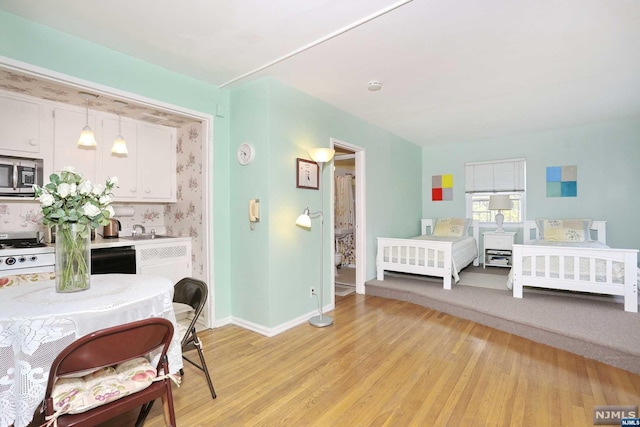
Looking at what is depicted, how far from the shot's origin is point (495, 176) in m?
5.72

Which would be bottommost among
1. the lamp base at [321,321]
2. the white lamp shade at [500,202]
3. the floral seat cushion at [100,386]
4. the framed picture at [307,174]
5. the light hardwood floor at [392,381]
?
the light hardwood floor at [392,381]

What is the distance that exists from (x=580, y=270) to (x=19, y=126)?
5.62 m

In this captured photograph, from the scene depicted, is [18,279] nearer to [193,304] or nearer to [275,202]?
[193,304]

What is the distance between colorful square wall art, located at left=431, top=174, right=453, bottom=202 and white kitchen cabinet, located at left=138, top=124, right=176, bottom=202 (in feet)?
16.0


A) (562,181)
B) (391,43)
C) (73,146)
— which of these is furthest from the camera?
(562,181)

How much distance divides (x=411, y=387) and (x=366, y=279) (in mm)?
2435

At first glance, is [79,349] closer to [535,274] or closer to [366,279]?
[366,279]

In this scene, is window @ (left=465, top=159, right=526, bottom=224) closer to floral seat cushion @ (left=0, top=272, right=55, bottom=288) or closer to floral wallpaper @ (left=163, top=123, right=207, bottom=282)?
floral wallpaper @ (left=163, top=123, right=207, bottom=282)

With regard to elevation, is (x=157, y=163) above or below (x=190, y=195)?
above

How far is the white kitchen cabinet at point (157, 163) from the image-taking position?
3537mm

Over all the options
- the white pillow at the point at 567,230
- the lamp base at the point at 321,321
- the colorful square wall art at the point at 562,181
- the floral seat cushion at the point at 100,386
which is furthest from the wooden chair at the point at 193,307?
the colorful square wall art at the point at 562,181

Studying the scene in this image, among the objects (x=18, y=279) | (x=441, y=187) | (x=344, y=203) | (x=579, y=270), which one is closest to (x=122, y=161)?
(x=18, y=279)

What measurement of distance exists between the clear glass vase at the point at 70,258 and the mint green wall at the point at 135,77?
1390 millimetres

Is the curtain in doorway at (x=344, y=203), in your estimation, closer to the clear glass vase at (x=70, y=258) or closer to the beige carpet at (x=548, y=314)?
the beige carpet at (x=548, y=314)
